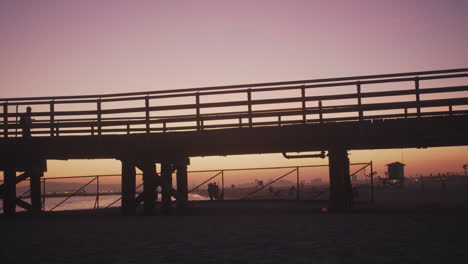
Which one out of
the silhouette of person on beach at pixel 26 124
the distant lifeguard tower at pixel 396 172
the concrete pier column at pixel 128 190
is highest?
the silhouette of person on beach at pixel 26 124

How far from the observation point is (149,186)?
52.5 ft

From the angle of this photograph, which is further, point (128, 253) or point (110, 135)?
point (110, 135)

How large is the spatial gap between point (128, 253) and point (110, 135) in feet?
28.7

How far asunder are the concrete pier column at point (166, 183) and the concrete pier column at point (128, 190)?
3.61 feet

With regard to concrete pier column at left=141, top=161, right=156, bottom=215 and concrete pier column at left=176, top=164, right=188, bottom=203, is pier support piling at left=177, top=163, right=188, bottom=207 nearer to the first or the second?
concrete pier column at left=176, top=164, right=188, bottom=203

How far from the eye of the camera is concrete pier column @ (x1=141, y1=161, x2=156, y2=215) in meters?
16.0

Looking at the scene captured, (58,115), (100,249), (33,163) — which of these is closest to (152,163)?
(58,115)

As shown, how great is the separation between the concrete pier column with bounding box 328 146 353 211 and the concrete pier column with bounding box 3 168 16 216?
12.1 metres

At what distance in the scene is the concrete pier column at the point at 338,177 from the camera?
14.5m

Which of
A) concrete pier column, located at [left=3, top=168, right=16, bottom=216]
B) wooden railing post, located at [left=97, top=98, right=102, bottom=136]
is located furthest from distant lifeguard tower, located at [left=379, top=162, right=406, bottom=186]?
concrete pier column, located at [left=3, top=168, right=16, bottom=216]

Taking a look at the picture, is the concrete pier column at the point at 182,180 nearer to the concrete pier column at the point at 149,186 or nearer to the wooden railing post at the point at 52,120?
the concrete pier column at the point at 149,186

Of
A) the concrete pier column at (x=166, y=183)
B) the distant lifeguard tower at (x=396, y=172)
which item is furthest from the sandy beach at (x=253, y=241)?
the distant lifeguard tower at (x=396, y=172)

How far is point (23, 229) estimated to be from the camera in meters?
12.2

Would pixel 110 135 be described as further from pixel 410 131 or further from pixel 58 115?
pixel 410 131
